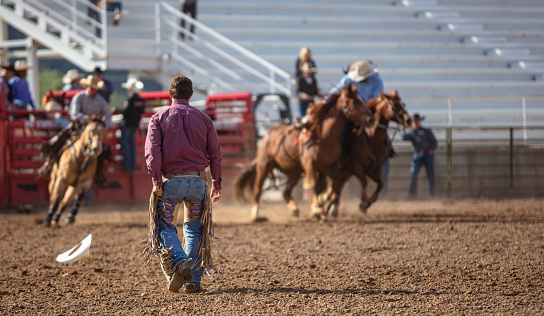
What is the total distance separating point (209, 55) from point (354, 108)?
27.0ft

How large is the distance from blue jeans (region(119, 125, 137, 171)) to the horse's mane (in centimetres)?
451

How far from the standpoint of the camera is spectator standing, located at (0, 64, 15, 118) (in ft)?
38.3

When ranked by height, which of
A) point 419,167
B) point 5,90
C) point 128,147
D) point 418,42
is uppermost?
point 418,42

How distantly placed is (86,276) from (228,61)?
11.3 metres

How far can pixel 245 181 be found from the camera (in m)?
10.5

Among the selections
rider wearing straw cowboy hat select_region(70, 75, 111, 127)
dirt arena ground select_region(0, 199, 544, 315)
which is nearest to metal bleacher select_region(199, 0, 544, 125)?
rider wearing straw cowboy hat select_region(70, 75, 111, 127)

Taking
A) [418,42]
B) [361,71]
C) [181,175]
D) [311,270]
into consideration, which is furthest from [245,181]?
[418,42]

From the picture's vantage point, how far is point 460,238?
23.3ft

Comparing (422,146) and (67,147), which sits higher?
(67,147)

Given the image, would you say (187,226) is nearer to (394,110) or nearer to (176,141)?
(176,141)

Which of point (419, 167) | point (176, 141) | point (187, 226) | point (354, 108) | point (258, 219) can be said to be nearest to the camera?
point (176, 141)

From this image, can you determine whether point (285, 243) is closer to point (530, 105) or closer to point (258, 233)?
point (258, 233)

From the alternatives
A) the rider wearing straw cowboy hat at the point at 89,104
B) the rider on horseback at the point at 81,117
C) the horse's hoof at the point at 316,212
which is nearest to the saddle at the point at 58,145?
the rider on horseback at the point at 81,117

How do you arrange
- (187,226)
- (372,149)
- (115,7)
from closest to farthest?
(187,226), (372,149), (115,7)
